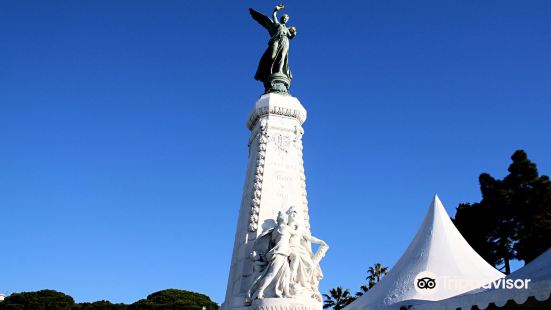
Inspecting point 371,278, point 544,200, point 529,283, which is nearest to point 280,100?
point 529,283

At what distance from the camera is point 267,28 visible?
A: 15.5 metres

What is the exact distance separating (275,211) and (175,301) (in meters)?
44.9

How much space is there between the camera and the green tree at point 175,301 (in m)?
51.7

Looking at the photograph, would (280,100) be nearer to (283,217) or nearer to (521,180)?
(283,217)

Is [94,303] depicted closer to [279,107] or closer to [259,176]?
[259,176]

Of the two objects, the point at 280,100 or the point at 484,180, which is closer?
the point at 280,100

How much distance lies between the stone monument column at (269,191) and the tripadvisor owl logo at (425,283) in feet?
12.0

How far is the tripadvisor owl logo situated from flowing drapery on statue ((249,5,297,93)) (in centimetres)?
634

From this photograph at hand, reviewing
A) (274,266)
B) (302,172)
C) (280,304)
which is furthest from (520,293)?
(302,172)

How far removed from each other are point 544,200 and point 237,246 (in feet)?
76.1

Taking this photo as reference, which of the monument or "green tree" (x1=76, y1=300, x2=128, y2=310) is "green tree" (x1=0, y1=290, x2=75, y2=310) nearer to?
"green tree" (x1=76, y1=300, x2=128, y2=310)

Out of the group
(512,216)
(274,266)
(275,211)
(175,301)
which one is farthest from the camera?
(175,301)

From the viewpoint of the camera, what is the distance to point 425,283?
13.8 metres

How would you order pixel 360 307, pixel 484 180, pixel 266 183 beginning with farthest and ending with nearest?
pixel 484 180
pixel 360 307
pixel 266 183
